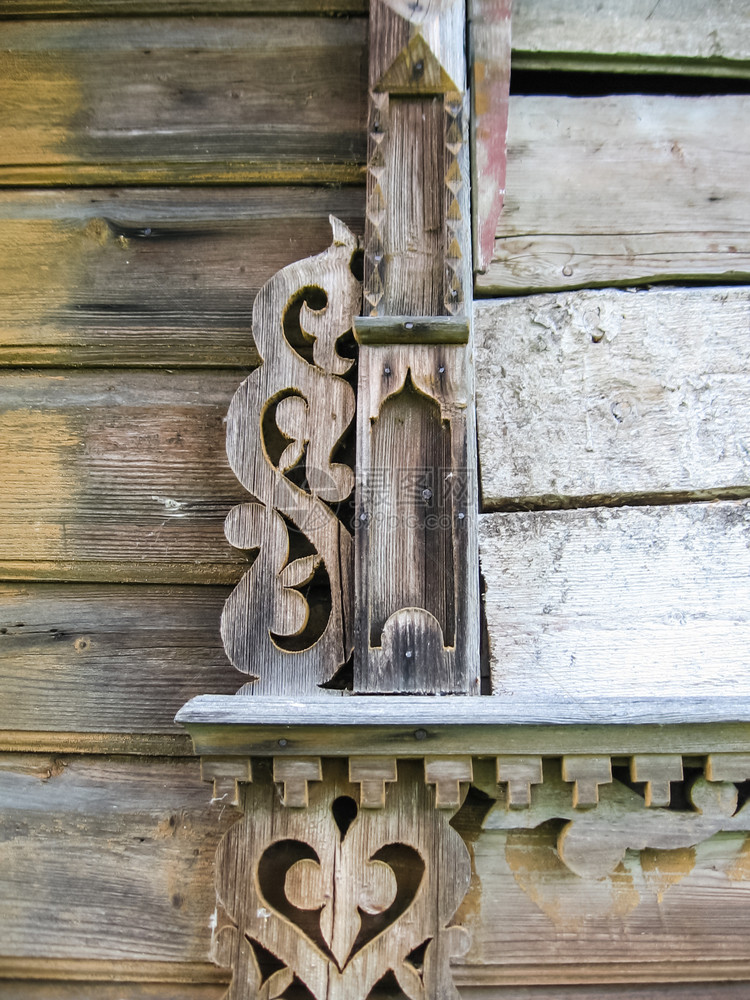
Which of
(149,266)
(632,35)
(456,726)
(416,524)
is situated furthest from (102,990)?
(632,35)

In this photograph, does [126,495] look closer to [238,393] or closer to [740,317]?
[238,393]

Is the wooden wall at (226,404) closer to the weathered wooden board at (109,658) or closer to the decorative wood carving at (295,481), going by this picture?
the weathered wooden board at (109,658)

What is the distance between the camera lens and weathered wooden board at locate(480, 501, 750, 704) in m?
0.94

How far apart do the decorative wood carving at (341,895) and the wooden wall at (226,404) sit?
12 cm

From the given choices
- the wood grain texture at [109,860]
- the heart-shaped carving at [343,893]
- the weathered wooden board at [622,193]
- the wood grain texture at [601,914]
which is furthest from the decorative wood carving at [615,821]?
Answer: the weathered wooden board at [622,193]

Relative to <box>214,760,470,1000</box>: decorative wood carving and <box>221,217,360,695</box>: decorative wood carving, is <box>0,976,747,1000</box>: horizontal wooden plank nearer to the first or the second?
<box>214,760,470,1000</box>: decorative wood carving

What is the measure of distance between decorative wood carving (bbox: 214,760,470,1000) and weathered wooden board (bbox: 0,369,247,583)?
35 cm

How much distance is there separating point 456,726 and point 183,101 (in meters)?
1.04

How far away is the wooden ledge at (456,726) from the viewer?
30.6 inches

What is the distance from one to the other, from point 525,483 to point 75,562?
0.66m

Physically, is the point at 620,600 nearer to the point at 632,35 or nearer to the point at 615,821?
the point at 615,821

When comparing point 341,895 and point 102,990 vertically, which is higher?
point 341,895

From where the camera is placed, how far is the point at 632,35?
1.09 metres

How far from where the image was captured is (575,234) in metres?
1.07
